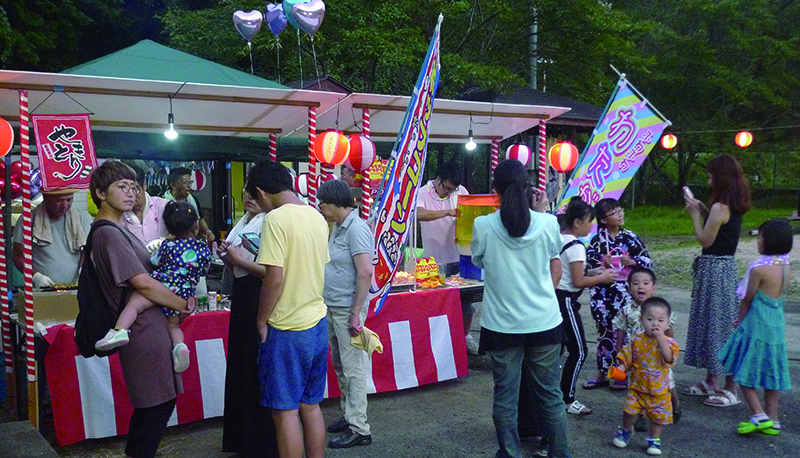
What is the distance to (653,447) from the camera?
13.3 feet

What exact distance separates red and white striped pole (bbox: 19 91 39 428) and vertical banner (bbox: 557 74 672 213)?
15.1 feet

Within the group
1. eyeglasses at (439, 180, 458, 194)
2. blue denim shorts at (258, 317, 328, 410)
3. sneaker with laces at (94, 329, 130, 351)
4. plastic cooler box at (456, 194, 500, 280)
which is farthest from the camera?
eyeglasses at (439, 180, 458, 194)

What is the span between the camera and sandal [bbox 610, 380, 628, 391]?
17.5 ft

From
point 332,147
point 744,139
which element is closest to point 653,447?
point 332,147

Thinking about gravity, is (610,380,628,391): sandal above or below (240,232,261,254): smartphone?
below

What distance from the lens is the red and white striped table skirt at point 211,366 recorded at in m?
4.30

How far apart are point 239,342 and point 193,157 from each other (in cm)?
724

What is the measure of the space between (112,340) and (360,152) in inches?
152

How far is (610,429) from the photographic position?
4527mm

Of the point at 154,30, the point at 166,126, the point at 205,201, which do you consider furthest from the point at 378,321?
the point at 154,30

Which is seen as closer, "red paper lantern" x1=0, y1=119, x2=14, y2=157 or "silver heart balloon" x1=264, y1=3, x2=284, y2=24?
"red paper lantern" x1=0, y1=119, x2=14, y2=157

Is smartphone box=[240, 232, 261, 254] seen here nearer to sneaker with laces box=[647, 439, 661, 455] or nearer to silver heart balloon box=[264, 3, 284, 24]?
sneaker with laces box=[647, 439, 661, 455]

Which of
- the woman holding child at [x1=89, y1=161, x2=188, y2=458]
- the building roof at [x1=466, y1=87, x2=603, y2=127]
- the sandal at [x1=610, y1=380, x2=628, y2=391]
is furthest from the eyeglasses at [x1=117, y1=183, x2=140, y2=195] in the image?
the building roof at [x1=466, y1=87, x2=603, y2=127]

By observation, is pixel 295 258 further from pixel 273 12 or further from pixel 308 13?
pixel 273 12
